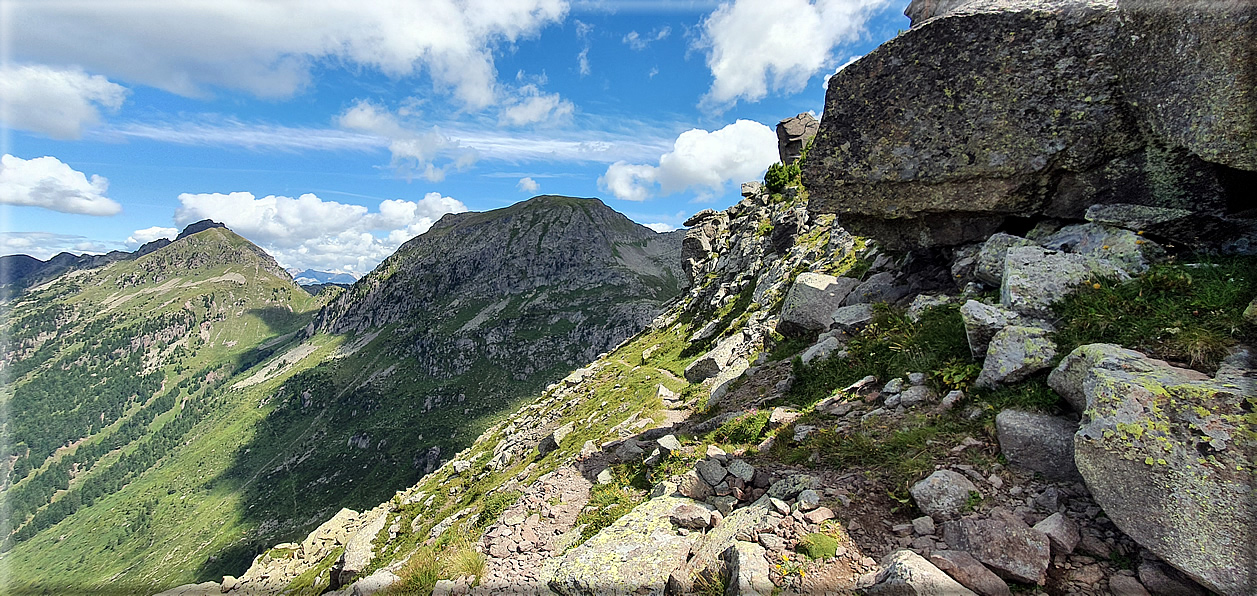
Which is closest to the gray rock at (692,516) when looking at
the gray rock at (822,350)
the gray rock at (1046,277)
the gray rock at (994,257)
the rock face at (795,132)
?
the gray rock at (822,350)

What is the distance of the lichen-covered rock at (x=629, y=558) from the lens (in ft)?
25.7

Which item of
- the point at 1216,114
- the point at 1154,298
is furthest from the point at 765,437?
the point at 1216,114

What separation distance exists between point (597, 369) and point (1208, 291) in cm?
4608

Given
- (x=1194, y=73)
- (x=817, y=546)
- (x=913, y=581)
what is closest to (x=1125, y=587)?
(x=913, y=581)

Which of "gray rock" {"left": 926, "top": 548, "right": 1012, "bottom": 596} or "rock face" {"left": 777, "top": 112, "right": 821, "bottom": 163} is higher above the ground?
"rock face" {"left": 777, "top": 112, "right": 821, "bottom": 163}

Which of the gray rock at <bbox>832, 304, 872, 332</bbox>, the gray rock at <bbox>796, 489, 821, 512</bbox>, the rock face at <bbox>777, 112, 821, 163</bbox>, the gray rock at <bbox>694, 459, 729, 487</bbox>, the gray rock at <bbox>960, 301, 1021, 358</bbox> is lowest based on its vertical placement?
the gray rock at <bbox>694, 459, 729, 487</bbox>

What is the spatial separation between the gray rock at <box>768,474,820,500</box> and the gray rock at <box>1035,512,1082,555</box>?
122 inches

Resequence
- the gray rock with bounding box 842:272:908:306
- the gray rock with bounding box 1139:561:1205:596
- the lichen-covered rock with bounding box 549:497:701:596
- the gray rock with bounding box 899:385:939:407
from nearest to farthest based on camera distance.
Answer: the gray rock with bounding box 1139:561:1205:596, the lichen-covered rock with bounding box 549:497:701:596, the gray rock with bounding box 899:385:939:407, the gray rock with bounding box 842:272:908:306

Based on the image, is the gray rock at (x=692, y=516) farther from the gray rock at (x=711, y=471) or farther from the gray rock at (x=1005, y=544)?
the gray rock at (x=1005, y=544)

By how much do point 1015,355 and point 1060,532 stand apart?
11.6 ft

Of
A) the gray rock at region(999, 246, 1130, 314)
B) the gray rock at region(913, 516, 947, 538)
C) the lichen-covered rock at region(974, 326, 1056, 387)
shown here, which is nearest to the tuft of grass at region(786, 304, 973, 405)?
the lichen-covered rock at region(974, 326, 1056, 387)

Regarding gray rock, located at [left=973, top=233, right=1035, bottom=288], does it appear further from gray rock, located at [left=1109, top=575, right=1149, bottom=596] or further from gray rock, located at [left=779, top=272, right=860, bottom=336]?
gray rock, located at [left=1109, top=575, right=1149, bottom=596]

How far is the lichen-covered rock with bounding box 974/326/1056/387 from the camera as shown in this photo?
8.05 m

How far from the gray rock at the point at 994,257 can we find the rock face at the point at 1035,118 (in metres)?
1.17
